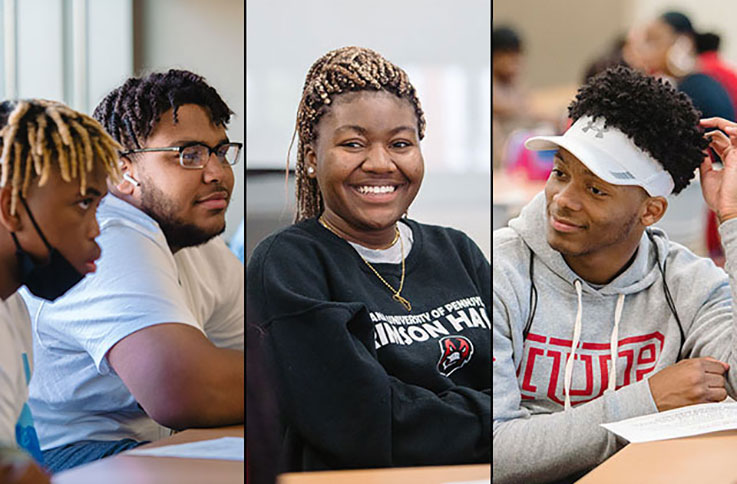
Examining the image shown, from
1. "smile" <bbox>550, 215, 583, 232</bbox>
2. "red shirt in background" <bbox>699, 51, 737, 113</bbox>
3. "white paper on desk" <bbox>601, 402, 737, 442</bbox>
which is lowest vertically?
"white paper on desk" <bbox>601, 402, 737, 442</bbox>

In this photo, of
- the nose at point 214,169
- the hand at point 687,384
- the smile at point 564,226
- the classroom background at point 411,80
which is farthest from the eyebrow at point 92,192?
the hand at point 687,384

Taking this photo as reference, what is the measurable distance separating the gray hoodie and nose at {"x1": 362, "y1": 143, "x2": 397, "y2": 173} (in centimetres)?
39

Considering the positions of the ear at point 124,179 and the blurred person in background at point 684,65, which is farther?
the blurred person in background at point 684,65

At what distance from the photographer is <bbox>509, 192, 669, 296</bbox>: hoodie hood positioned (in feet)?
8.01

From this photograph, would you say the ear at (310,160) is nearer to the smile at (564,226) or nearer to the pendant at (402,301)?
the pendant at (402,301)

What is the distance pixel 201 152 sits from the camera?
2.18 metres

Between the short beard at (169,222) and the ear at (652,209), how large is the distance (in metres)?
1.19

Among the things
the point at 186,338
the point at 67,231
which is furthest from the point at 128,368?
the point at 67,231

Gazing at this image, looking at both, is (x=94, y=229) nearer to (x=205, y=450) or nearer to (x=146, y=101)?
(x=146, y=101)

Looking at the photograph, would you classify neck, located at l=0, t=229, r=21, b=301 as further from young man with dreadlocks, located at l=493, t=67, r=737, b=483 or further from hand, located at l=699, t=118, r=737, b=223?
hand, located at l=699, t=118, r=737, b=223

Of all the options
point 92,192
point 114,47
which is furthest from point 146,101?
point 92,192

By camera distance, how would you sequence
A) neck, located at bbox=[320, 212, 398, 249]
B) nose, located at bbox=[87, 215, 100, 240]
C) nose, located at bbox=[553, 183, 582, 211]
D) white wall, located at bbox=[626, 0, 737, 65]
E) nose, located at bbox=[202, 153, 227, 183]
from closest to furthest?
nose, located at bbox=[87, 215, 100, 240]
nose, located at bbox=[202, 153, 227, 183]
neck, located at bbox=[320, 212, 398, 249]
nose, located at bbox=[553, 183, 582, 211]
white wall, located at bbox=[626, 0, 737, 65]

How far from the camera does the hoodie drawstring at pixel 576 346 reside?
2.46 metres

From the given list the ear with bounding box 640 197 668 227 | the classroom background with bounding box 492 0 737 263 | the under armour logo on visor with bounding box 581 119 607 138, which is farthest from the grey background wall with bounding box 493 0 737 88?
the ear with bounding box 640 197 668 227
